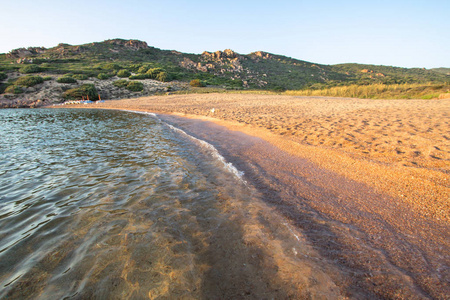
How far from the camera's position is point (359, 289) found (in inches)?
68.5

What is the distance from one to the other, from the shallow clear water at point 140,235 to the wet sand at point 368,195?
404mm

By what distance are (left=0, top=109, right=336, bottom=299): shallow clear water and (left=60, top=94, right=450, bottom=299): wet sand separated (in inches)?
15.9

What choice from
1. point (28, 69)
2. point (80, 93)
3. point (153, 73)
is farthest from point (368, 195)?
point (28, 69)

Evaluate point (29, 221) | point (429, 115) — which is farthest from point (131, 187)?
point (429, 115)

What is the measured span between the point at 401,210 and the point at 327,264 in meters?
1.84

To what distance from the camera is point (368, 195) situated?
3.38 metres

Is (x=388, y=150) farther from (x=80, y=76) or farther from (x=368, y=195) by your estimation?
(x=80, y=76)

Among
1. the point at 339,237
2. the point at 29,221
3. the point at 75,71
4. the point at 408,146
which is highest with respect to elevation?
the point at 75,71

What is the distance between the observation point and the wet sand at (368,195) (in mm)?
1923

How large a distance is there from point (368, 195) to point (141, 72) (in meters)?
43.7

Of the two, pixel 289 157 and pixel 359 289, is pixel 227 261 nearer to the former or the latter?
pixel 359 289

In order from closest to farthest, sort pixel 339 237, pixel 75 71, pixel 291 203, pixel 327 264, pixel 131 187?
pixel 327 264 → pixel 339 237 → pixel 291 203 → pixel 131 187 → pixel 75 71

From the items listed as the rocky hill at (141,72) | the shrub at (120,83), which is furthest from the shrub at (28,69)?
the shrub at (120,83)

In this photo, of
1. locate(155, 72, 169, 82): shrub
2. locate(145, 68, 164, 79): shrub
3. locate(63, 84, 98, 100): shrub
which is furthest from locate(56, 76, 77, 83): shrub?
locate(155, 72, 169, 82): shrub
